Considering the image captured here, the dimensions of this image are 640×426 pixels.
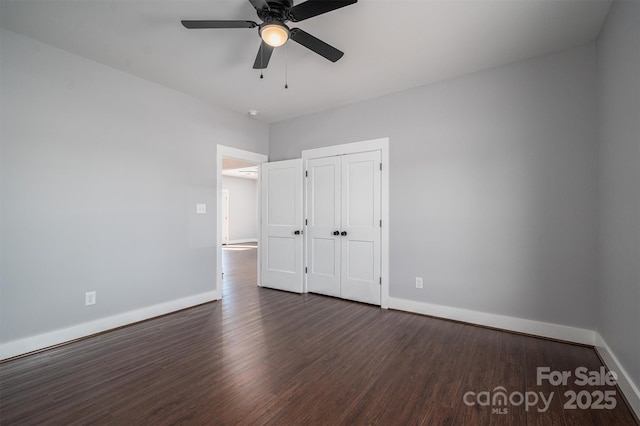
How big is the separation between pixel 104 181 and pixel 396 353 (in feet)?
11.1

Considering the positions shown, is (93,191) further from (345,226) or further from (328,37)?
(345,226)

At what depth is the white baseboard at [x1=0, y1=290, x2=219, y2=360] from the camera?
250cm

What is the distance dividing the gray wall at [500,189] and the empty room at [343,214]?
0.07ft

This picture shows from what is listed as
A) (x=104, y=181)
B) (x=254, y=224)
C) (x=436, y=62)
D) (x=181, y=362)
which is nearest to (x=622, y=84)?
(x=436, y=62)

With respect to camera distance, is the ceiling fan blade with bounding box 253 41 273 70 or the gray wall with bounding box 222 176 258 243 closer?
the ceiling fan blade with bounding box 253 41 273 70

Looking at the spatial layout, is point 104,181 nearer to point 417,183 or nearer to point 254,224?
point 417,183

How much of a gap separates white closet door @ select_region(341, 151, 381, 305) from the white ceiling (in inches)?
41.6

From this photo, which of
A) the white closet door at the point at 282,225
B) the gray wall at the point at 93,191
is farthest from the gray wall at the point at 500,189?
the gray wall at the point at 93,191

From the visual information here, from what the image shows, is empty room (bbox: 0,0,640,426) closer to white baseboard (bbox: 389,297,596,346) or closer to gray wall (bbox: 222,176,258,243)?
white baseboard (bbox: 389,297,596,346)

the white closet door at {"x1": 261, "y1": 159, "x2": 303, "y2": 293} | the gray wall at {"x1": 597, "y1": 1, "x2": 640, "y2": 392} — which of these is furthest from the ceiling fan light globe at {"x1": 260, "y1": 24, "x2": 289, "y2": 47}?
the white closet door at {"x1": 261, "y1": 159, "x2": 303, "y2": 293}

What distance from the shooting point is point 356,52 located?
284 centimetres

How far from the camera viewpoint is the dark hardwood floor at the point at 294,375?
5.82ft

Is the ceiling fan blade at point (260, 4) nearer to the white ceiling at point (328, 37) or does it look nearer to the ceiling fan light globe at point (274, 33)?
the ceiling fan light globe at point (274, 33)

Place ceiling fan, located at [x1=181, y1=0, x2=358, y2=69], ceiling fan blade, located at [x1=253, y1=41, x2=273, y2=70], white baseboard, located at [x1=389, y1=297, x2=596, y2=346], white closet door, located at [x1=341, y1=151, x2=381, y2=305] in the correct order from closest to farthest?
ceiling fan, located at [x1=181, y1=0, x2=358, y2=69]
ceiling fan blade, located at [x1=253, y1=41, x2=273, y2=70]
white baseboard, located at [x1=389, y1=297, x2=596, y2=346]
white closet door, located at [x1=341, y1=151, x2=381, y2=305]
